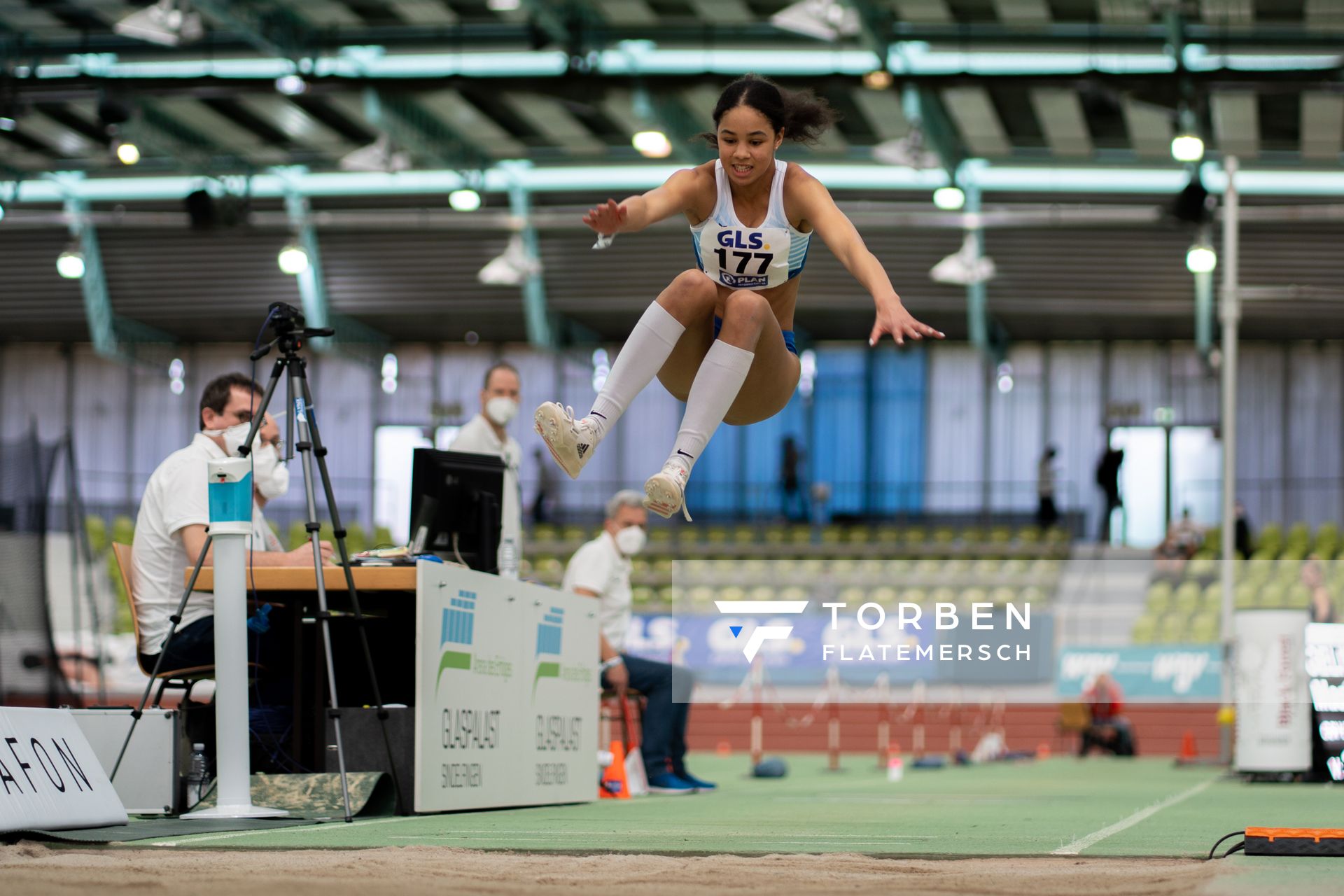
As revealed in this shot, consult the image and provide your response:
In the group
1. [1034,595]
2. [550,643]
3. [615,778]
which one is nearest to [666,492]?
[550,643]

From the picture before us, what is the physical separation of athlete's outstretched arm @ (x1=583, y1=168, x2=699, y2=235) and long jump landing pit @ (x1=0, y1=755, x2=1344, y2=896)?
165 cm

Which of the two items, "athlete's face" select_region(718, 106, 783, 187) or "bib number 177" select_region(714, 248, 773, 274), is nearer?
"athlete's face" select_region(718, 106, 783, 187)

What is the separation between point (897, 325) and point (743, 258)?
0.84 m

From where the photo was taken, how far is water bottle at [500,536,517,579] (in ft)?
23.5

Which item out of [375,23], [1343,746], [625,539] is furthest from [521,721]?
[375,23]

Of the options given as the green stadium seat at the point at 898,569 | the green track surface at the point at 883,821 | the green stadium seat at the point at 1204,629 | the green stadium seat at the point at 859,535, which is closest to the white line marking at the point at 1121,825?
the green track surface at the point at 883,821

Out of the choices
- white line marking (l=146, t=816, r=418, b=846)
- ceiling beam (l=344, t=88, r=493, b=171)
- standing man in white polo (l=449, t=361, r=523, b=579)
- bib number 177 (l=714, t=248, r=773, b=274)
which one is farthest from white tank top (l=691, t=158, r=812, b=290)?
ceiling beam (l=344, t=88, r=493, b=171)

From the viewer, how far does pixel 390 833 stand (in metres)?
4.73

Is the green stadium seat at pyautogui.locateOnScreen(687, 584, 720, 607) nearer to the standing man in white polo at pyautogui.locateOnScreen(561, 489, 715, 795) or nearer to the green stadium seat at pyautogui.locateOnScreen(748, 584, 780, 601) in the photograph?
the green stadium seat at pyautogui.locateOnScreen(748, 584, 780, 601)

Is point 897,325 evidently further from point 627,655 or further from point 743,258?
point 627,655

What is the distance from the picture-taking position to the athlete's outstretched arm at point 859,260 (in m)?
3.91

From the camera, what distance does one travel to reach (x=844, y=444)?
25234 millimetres

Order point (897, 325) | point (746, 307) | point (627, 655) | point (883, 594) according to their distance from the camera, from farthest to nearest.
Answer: point (883, 594) < point (627, 655) < point (746, 307) < point (897, 325)

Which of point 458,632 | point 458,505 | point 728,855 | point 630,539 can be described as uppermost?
point 458,505
